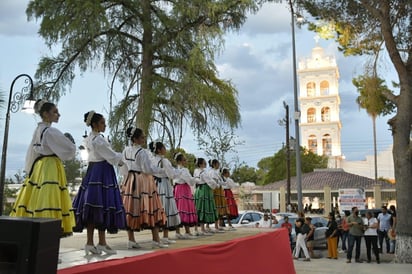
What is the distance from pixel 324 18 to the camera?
14.8 metres

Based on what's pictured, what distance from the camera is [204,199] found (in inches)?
328

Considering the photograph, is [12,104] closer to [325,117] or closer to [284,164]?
[284,164]

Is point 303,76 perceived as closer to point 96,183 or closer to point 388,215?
point 388,215

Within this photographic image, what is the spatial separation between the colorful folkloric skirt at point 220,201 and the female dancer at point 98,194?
4.10 meters

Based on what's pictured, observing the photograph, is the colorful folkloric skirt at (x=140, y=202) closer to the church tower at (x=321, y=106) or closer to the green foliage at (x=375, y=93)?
the green foliage at (x=375, y=93)

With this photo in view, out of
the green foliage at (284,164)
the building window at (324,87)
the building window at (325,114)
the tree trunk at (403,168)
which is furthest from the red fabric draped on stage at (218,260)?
the building window at (324,87)

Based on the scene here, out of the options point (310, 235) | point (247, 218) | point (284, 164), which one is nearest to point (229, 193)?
point (310, 235)

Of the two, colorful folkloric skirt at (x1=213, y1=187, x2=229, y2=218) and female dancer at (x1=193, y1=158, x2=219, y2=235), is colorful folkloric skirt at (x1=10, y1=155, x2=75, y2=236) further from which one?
colorful folkloric skirt at (x1=213, y1=187, x2=229, y2=218)

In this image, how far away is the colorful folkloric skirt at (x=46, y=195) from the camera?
13.4 feet

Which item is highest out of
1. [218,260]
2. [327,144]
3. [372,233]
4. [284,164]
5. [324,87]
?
[324,87]

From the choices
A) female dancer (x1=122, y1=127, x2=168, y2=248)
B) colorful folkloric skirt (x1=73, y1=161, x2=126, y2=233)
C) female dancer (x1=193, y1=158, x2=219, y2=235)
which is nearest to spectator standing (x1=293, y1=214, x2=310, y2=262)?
female dancer (x1=193, y1=158, x2=219, y2=235)

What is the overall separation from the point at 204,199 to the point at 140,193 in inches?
103

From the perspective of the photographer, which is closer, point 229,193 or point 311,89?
point 229,193

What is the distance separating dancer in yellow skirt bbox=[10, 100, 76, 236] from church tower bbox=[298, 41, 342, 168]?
62648 millimetres
